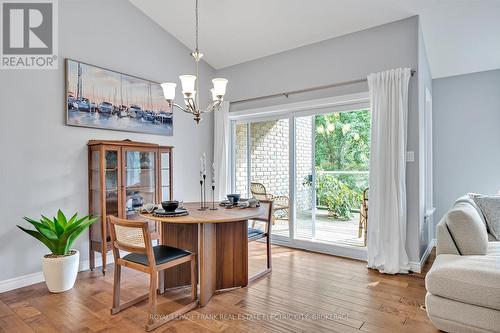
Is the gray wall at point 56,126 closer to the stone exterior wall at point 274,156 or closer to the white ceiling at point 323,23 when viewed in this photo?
the white ceiling at point 323,23

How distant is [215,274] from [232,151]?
2563 mm

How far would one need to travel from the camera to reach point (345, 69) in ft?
12.3

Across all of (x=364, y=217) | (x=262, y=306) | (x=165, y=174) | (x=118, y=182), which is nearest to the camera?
(x=262, y=306)

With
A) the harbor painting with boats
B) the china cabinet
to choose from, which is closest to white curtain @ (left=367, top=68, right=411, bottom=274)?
the china cabinet

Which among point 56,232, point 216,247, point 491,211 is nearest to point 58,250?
point 56,232

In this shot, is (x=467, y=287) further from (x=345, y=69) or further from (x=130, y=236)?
(x=345, y=69)

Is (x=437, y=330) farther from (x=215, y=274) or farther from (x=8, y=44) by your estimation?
(x=8, y=44)

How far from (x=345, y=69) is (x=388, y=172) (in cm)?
137

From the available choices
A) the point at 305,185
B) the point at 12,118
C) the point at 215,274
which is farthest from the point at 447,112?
the point at 12,118

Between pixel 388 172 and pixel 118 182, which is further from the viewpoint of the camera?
pixel 118 182

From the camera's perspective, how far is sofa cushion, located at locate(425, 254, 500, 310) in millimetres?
1893

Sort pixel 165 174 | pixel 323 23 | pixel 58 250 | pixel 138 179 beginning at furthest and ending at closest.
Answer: pixel 165 174 < pixel 138 179 < pixel 323 23 < pixel 58 250

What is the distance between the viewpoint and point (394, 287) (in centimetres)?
288

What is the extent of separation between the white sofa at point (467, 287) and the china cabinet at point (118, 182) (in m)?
2.94
